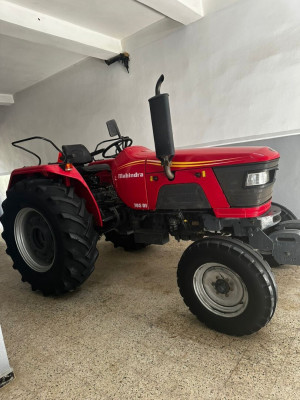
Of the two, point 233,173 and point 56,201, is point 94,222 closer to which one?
point 56,201

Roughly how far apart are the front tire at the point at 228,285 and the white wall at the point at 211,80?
181cm

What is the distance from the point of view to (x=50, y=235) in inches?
86.0

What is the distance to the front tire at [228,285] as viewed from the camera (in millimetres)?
1429

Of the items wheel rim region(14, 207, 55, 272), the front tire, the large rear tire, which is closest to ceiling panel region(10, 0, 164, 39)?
the large rear tire

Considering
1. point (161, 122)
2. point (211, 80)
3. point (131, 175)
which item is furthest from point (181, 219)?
point (211, 80)

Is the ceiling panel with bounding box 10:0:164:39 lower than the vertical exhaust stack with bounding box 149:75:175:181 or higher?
higher

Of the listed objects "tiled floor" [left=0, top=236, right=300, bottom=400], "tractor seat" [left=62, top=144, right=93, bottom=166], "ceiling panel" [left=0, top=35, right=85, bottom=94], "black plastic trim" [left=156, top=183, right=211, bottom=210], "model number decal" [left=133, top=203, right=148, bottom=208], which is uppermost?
"ceiling panel" [left=0, top=35, right=85, bottom=94]

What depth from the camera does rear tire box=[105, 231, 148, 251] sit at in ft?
9.71

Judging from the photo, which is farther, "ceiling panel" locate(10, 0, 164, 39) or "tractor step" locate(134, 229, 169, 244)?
"ceiling panel" locate(10, 0, 164, 39)

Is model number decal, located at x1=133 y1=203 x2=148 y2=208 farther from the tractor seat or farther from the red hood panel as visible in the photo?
the tractor seat

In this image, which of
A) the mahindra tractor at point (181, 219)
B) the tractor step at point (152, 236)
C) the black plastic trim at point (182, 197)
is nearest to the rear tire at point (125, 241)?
the mahindra tractor at point (181, 219)

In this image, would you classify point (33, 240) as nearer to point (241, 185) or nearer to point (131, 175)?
point (131, 175)

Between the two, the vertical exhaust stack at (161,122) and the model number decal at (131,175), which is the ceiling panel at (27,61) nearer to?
the model number decal at (131,175)

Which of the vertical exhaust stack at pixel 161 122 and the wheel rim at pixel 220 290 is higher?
the vertical exhaust stack at pixel 161 122
